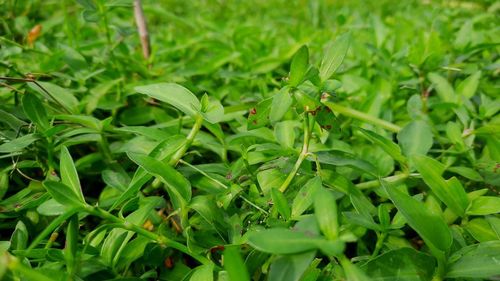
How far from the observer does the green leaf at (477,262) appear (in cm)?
58

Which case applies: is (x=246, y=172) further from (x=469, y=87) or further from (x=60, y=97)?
(x=469, y=87)

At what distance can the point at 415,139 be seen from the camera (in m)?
0.89

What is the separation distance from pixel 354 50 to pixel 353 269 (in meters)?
1.18

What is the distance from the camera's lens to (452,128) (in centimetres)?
92

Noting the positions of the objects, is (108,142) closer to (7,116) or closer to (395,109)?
(7,116)

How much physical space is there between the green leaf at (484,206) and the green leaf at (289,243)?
36 centimetres

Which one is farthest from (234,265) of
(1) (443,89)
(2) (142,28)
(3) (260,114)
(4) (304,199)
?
(2) (142,28)

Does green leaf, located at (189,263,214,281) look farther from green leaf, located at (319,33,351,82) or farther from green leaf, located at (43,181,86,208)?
green leaf, located at (319,33,351,82)

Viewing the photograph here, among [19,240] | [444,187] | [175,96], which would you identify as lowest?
[19,240]

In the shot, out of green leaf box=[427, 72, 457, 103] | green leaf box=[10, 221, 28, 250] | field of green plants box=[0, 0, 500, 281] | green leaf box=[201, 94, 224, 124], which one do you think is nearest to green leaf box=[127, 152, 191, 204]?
field of green plants box=[0, 0, 500, 281]

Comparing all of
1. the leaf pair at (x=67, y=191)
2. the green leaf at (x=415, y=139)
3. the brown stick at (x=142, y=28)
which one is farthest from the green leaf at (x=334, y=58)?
the brown stick at (x=142, y=28)

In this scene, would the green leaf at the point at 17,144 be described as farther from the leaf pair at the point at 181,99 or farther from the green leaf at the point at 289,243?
the green leaf at the point at 289,243

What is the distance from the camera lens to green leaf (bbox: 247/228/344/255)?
477 millimetres

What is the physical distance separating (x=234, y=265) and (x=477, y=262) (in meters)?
0.35
